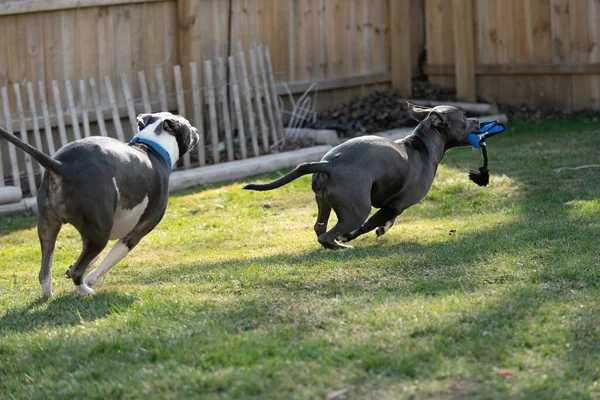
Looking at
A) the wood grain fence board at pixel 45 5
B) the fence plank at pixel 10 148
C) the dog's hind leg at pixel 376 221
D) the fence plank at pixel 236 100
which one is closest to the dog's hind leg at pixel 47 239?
the dog's hind leg at pixel 376 221

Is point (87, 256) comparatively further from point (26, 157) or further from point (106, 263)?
point (26, 157)

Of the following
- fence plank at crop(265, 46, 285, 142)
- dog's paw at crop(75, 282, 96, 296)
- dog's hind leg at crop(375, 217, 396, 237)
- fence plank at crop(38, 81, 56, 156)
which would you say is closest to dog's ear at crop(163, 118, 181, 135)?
dog's paw at crop(75, 282, 96, 296)

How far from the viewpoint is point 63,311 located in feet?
19.3

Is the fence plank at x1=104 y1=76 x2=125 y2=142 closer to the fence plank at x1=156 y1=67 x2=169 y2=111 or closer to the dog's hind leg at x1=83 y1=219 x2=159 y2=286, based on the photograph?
the fence plank at x1=156 y1=67 x2=169 y2=111

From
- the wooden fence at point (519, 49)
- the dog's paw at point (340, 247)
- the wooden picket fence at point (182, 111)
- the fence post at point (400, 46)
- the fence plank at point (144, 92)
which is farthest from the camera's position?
the fence post at point (400, 46)

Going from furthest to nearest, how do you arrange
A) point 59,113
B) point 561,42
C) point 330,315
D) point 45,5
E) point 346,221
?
1. point 561,42
2. point 45,5
3. point 59,113
4. point 346,221
5. point 330,315

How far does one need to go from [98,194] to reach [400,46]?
1122 cm

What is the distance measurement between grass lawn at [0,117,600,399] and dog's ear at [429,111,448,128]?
99cm

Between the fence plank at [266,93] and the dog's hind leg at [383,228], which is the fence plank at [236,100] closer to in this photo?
the fence plank at [266,93]

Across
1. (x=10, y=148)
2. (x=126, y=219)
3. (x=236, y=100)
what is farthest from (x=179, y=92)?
(x=126, y=219)

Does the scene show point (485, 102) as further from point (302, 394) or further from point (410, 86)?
point (302, 394)

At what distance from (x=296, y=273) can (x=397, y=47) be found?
34.3 feet

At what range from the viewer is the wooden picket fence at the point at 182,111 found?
11.0 metres

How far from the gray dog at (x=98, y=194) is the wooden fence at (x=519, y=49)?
32.0 ft
